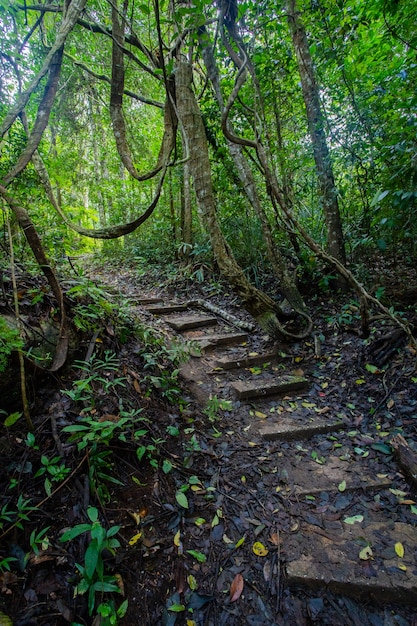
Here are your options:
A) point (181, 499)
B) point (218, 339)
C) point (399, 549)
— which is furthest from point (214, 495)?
point (218, 339)

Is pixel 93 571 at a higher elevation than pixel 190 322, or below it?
below

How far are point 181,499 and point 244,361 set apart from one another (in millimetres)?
2221

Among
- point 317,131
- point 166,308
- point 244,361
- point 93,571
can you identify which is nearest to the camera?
point 93,571

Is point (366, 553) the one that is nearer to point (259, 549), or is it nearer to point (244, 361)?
point (259, 549)

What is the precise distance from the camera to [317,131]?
15.5 feet

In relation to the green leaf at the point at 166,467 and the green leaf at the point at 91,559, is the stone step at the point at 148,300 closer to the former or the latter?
the green leaf at the point at 166,467

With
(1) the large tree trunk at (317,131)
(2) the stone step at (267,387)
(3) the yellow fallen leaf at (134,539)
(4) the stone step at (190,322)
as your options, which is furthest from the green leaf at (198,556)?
(1) the large tree trunk at (317,131)

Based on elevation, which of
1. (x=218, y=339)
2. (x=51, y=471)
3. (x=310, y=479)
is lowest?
(x=310, y=479)

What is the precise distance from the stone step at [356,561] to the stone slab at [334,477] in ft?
0.95

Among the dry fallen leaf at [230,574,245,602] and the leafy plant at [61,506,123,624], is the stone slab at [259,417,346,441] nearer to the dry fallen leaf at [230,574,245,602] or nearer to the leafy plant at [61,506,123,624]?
the dry fallen leaf at [230,574,245,602]

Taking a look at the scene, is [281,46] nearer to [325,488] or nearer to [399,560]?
[325,488]

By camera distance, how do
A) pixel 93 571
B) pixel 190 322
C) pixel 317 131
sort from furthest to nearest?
pixel 190 322, pixel 317 131, pixel 93 571

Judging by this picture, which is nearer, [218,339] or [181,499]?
[181,499]

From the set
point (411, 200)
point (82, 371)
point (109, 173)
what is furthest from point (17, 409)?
point (109, 173)
